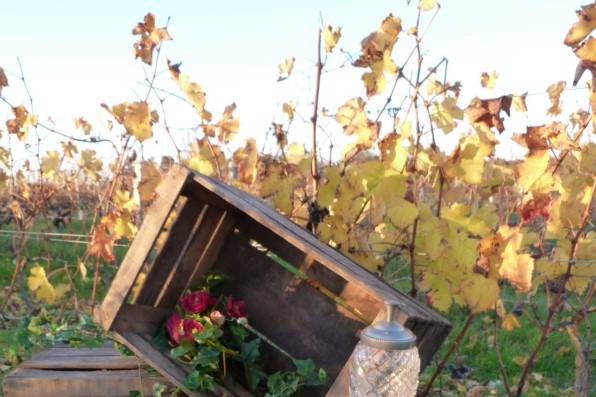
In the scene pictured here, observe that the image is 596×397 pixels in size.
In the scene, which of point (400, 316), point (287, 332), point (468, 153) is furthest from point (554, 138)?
point (287, 332)

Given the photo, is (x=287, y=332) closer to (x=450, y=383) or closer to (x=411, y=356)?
(x=411, y=356)

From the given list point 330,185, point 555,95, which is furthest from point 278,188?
point 555,95

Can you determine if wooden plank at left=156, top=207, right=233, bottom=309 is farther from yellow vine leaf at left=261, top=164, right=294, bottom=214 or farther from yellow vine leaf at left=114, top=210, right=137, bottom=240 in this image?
yellow vine leaf at left=114, top=210, right=137, bottom=240

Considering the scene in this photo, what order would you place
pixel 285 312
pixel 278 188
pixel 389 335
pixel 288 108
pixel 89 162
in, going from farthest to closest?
1. pixel 89 162
2. pixel 288 108
3. pixel 278 188
4. pixel 285 312
5. pixel 389 335

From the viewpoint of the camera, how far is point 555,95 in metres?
2.36

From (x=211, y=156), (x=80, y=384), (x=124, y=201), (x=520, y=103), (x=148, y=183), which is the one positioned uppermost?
(x=520, y=103)

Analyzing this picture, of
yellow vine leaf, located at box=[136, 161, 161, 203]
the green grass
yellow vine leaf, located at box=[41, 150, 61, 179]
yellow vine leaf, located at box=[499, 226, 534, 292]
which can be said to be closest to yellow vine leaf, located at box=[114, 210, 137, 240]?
yellow vine leaf, located at box=[136, 161, 161, 203]

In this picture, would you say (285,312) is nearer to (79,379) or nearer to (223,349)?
(223,349)

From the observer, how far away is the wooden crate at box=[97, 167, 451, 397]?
5.98 feet

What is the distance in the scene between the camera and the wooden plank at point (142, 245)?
1802 mm

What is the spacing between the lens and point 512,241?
1.87m

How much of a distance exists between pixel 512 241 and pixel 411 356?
46 cm

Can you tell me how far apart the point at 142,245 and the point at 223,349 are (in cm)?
41

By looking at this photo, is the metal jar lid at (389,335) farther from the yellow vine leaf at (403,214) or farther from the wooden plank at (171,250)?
the wooden plank at (171,250)
